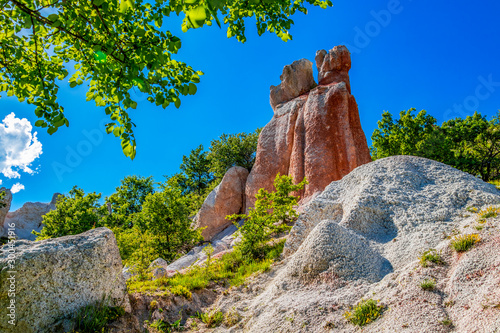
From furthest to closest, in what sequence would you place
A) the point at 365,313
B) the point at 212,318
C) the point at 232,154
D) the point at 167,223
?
the point at 232,154 < the point at 167,223 < the point at 212,318 < the point at 365,313

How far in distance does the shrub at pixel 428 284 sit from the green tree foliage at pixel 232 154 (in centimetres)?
2553

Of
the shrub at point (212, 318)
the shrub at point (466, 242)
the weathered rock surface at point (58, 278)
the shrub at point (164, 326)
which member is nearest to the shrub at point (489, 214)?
the shrub at point (466, 242)

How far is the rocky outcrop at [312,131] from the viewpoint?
67.5ft

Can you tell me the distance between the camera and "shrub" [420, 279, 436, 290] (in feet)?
15.9

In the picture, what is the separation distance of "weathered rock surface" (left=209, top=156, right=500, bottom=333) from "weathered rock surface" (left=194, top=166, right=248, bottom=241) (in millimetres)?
15777

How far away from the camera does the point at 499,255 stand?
4.80m

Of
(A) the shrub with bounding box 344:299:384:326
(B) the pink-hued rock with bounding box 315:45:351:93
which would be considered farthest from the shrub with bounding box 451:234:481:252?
(B) the pink-hued rock with bounding box 315:45:351:93

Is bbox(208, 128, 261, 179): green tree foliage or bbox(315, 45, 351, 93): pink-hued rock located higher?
bbox(315, 45, 351, 93): pink-hued rock

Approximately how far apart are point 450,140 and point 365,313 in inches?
1090

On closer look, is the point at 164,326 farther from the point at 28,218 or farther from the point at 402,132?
the point at 28,218

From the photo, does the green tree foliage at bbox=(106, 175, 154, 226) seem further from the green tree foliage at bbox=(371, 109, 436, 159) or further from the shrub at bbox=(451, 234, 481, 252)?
the shrub at bbox=(451, 234, 481, 252)

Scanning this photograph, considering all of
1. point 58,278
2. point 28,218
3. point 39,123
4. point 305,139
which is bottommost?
point 58,278

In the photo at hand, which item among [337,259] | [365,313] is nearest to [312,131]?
[337,259]

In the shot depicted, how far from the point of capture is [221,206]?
25.5 meters
